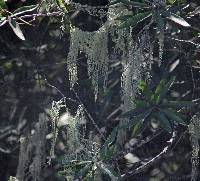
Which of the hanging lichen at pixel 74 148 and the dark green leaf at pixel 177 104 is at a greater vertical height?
the dark green leaf at pixel 177 104

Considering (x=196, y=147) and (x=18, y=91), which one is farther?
(x=18, y=91)

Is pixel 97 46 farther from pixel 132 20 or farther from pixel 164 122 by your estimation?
pixel 164 122

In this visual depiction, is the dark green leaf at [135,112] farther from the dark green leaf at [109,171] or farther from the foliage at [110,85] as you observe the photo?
the dark green leaf at [109,171]

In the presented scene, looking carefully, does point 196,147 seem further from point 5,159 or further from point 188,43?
point 5,159

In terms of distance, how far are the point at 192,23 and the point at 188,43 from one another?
0.12 m

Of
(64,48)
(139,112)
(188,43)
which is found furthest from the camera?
(64,48)

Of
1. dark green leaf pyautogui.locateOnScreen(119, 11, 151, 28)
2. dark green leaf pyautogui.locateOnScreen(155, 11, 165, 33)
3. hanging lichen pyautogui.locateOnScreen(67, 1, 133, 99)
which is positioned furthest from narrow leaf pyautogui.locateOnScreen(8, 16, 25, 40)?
dark green leaf pyautogui.locateOnScreen(155, 11, 165, 33)

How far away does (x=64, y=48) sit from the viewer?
2.76m

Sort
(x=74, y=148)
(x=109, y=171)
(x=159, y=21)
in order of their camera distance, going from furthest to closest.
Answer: (x=74, y=148) → (x=109, y=171) → (x=159, y=21)

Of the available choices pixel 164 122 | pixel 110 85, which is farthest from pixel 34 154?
pixel 164 122

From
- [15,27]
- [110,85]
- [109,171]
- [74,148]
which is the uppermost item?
[15,27]

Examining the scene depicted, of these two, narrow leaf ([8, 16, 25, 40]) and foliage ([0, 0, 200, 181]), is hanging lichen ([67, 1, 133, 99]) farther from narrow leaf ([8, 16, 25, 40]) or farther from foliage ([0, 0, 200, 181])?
narrow leaf ([8, 16, 25, 40])

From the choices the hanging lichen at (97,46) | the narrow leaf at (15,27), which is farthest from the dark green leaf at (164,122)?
the narrow leaf at (15,27)

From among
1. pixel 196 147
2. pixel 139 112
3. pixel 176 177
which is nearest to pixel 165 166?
pixel 176 177
